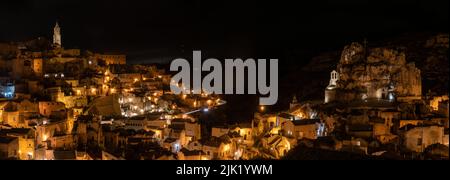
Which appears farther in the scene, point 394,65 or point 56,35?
point 56,35

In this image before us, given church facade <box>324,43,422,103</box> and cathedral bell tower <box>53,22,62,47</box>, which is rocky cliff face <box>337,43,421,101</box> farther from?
cathedral bell tower <box>53,22,62,47</box>

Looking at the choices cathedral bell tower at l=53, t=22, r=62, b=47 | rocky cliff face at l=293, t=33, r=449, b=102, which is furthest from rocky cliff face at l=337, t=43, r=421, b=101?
cathedral bell tower at l=53, t=22, r=62, b=47

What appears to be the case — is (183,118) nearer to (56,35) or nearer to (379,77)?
(379,77)

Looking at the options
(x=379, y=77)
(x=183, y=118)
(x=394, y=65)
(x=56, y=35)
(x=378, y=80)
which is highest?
(x=56, y=35)

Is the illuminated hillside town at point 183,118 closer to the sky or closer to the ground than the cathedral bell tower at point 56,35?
closer to the ground

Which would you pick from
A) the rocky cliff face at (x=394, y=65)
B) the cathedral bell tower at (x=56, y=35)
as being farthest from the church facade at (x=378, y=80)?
the cathedral bell tower at (x=56, y=35)

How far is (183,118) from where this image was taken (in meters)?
25.2

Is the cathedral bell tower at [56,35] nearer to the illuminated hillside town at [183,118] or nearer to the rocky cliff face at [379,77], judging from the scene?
the illuminated hillside town at [183,118]

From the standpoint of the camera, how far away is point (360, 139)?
1836cm

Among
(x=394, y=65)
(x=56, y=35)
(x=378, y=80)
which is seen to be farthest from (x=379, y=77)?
(x=56, y=35)

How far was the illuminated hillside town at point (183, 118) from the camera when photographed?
18.0 meters

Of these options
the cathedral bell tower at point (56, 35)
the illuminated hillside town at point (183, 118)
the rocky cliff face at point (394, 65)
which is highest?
the cathedral bell tower at point (56, 35)
